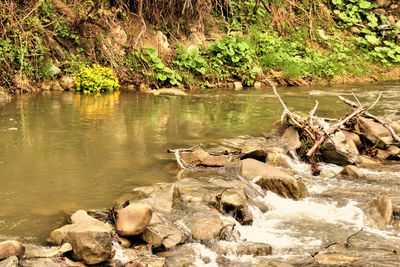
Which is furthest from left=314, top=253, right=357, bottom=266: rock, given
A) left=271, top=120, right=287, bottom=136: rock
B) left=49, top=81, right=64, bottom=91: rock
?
left=49, top=81, right=64, bottom=91: rock

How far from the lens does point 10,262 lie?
297 cm

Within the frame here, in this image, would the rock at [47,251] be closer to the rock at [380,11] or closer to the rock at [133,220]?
the rock at [133,220]

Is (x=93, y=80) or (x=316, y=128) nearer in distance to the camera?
(x=316, y=128)

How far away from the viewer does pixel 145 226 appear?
357 cm

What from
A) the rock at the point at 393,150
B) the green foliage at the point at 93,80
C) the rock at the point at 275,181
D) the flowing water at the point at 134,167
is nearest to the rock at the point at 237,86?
the flowing water at the point at 134,167

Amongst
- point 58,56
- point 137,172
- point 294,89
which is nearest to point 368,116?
point 137,172

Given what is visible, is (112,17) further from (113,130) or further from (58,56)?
(113,130)

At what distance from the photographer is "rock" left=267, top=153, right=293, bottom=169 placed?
19.0ft

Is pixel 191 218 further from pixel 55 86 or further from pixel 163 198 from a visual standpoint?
pixel 55 86

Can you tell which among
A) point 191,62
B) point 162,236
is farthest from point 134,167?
point 191,62

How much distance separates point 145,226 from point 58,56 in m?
8.04

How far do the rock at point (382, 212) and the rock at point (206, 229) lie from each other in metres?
1.37

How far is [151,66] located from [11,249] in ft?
27.6

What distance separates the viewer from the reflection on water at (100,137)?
4.23 meters
